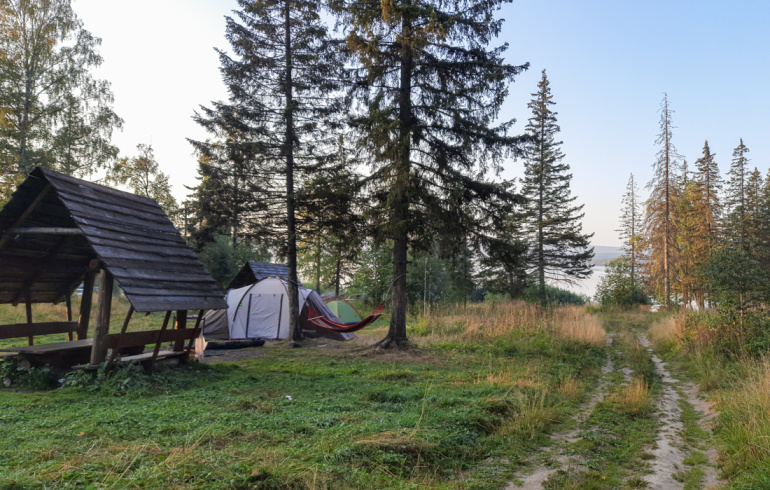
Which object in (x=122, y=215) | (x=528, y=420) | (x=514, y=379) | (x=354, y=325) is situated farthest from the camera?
(x=354, y=325)

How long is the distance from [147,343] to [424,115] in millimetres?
8411

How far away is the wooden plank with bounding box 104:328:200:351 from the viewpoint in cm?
747

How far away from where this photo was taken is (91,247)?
27.4 feet

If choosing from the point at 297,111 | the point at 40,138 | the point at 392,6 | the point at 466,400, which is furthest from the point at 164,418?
the point at 40,138

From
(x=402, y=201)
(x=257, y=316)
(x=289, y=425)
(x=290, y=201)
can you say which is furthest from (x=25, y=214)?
(x=257, y=316)

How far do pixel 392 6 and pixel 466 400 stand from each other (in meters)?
9.06

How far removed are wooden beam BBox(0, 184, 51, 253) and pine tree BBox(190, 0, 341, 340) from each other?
656cm

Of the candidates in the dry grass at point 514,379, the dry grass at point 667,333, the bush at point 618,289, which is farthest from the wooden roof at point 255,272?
the bush at point 618,289

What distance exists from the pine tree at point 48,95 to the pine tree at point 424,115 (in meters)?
14.4

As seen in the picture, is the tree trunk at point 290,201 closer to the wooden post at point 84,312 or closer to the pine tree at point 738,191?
the wooden post at point 84,312

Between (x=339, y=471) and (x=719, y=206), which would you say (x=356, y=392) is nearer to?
(x=339, y=471)

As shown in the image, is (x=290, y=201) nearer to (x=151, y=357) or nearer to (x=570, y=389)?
(x=151, y=357)

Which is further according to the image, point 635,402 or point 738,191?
point 738,191

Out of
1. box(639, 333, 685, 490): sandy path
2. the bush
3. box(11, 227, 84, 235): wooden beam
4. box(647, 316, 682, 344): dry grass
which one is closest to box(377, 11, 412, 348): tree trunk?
box(639, 333, 685, 490): sandy path
